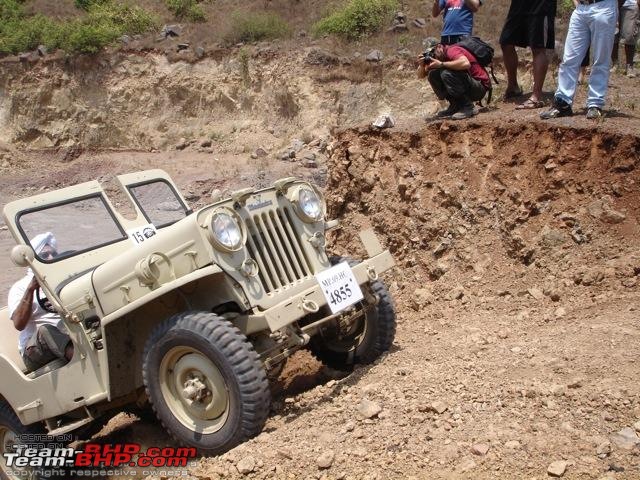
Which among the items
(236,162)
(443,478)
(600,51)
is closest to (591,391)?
(443,478)

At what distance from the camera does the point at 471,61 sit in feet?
26.1

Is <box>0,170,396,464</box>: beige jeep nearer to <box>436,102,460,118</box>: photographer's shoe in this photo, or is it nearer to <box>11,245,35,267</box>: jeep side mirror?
<box>11,245,35,267</box>: jeep side mirror

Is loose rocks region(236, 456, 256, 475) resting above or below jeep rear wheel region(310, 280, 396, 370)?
above

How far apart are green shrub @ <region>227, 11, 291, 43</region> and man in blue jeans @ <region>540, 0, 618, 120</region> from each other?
609 inches

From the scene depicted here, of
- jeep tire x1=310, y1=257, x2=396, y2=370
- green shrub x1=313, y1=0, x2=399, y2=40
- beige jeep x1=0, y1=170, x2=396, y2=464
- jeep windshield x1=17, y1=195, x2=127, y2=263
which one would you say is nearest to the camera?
beige jeep x1=0, y1=170, x2=396, y2=464

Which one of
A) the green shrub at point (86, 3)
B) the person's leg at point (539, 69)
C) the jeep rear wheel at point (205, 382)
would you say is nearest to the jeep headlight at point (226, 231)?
the jeep rear wheel at point (205, 382)

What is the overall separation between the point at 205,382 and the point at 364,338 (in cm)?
147

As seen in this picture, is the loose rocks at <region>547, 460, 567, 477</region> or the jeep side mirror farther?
the jeep side mirror

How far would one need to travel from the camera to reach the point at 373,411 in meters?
4.49

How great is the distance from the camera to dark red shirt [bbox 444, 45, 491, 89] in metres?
7.93

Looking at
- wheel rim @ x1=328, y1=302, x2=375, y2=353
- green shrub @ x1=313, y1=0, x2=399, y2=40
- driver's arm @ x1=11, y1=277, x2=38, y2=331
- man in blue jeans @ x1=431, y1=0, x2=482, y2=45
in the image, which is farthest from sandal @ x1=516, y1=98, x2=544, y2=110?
green shrub @ x1=313, y1=0, x2=399, y2=40

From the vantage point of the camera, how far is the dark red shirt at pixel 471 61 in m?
7.93

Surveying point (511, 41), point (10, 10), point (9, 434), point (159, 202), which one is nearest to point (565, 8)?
point (511, 41)

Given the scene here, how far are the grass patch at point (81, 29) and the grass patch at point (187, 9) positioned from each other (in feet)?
3.30
